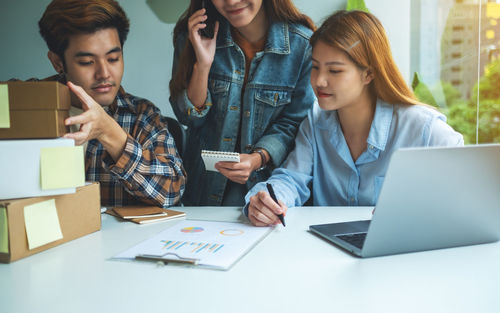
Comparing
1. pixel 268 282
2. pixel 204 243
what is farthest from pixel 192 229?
pixel 268 282

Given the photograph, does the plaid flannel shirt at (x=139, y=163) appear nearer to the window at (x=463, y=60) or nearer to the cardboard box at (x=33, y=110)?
the cardboard box at (x=33, y=110)

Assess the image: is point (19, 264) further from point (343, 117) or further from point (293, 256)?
point (343, 117)

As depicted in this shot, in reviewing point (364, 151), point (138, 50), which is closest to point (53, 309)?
point (364, 151)

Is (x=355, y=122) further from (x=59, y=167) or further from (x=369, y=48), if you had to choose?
(x=59, y=167)

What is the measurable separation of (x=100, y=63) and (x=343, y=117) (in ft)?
2.84

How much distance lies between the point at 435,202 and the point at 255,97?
950 millimetres

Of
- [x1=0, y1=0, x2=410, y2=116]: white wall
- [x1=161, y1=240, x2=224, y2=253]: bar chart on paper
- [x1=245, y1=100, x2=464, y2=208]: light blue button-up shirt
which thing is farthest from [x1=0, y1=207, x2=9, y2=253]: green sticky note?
[x1=0, y1=0, x2=410, y2=116]: white wall

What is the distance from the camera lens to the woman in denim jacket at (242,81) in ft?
5.06

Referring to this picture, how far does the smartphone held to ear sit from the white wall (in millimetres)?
1331

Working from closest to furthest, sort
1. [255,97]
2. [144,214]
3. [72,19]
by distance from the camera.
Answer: [144,214], [72,19], [255,97]

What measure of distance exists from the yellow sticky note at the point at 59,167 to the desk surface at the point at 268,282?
15 cm

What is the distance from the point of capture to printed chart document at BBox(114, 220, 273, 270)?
79cm

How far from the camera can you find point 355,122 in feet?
4.70

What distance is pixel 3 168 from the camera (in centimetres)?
81
